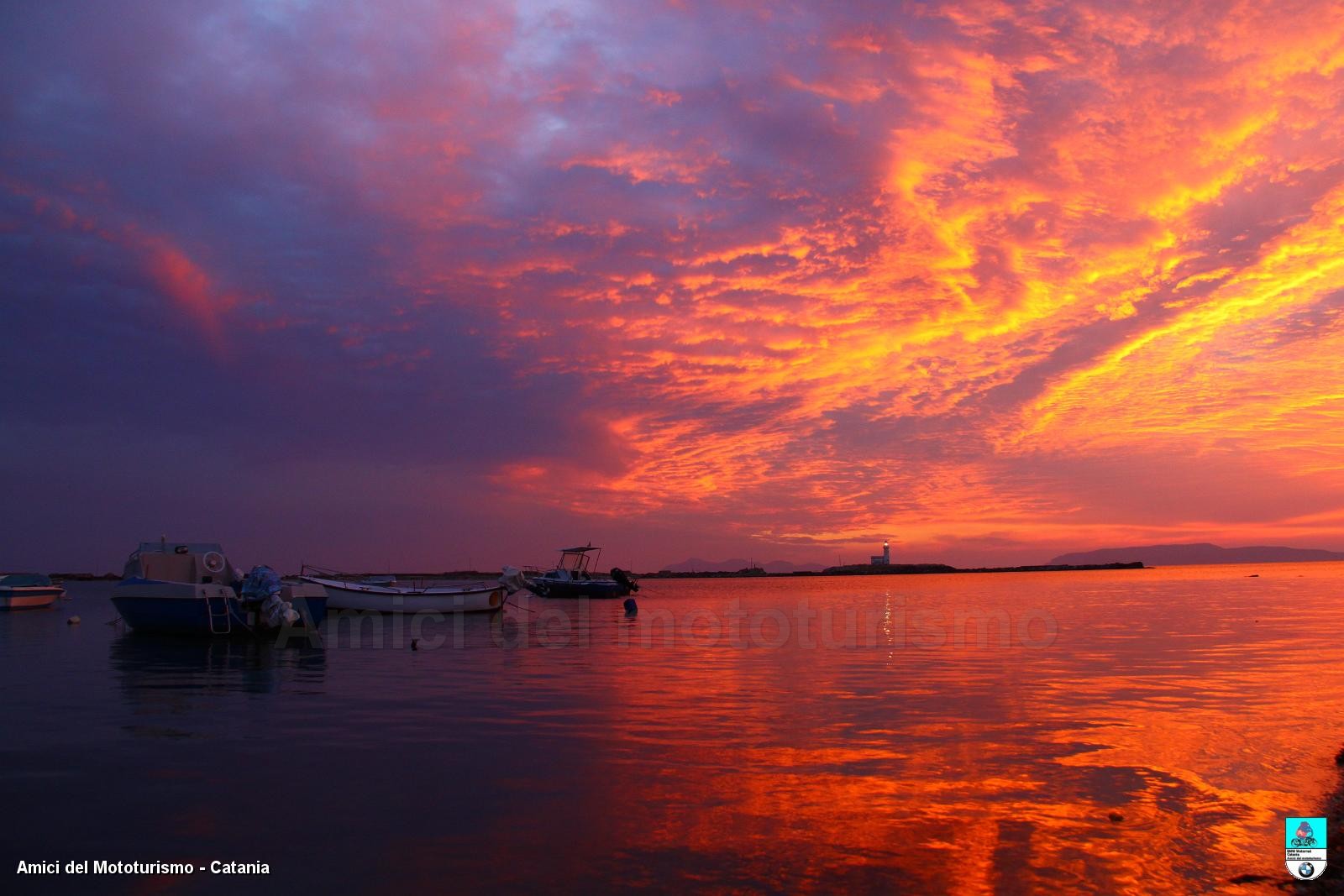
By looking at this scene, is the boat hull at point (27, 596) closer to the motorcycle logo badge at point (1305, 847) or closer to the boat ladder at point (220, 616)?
the boat ladder at point (220, 616)

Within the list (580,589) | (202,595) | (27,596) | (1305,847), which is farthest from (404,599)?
(1305,847)

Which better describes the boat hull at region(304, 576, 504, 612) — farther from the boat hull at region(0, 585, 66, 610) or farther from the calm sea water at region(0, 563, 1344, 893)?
the calm sea water at region(0, 563, 1344, 893)

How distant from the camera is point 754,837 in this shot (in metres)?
9.31

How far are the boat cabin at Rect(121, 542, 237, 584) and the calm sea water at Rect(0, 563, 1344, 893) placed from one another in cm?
1114

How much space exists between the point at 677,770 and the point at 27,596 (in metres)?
72.1

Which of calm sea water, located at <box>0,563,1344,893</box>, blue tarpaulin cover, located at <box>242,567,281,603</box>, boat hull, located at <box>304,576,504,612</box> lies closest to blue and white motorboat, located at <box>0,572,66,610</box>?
boat hull, located at <box>304,576,504,612</box>

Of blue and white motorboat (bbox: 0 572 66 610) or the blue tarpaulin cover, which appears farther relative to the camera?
blue and white motorboat (bbox: 0 572 66 610)

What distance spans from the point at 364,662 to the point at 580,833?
20.2m

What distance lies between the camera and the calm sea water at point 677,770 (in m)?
8.56

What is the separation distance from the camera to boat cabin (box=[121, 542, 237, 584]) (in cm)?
3812

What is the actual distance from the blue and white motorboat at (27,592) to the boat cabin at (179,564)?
33.4 m

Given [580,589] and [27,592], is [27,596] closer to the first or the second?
[27,592]

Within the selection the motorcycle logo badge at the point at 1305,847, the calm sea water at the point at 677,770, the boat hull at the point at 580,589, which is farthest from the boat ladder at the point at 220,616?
the boat hull at the point at 580,589

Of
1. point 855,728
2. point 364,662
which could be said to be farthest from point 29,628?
point 855,728
